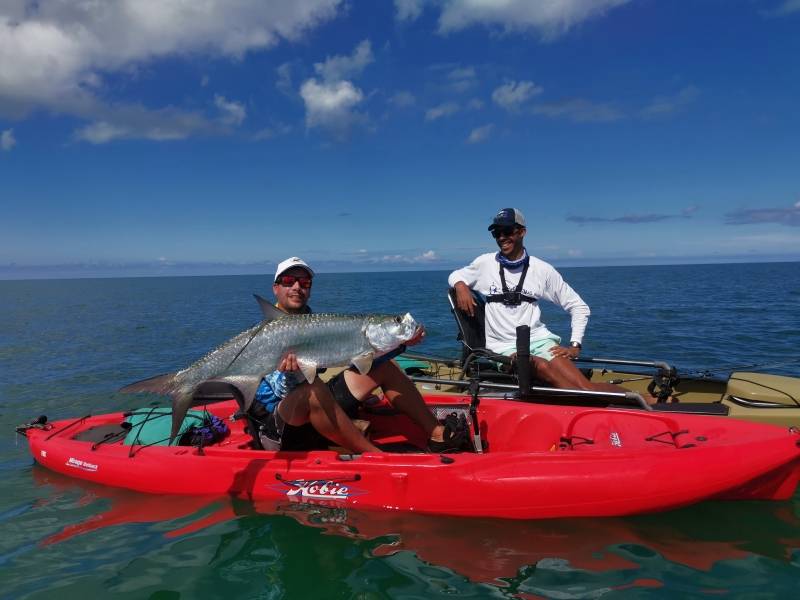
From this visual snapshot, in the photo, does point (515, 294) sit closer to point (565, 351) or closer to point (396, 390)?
point (565, 351)

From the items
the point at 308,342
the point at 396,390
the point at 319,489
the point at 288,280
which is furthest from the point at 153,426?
the point at 308,342

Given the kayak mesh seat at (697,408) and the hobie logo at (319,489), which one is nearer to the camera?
the hobie logo at (319,489)

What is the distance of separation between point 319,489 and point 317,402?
35.2 inches

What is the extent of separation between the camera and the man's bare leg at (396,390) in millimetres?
5340

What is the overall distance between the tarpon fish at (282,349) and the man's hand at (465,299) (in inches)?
110

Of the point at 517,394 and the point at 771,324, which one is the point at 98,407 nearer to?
the point at 517,394

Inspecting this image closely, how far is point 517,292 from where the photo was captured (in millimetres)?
6637

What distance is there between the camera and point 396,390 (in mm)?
5441

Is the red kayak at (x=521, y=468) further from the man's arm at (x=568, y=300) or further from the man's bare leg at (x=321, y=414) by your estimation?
the man's arm at (x=568, y=300)

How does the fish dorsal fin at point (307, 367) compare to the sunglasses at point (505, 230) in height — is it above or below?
below

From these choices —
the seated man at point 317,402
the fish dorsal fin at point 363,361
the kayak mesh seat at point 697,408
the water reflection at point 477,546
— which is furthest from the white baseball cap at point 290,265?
the kayak mesh seat at point 697,408

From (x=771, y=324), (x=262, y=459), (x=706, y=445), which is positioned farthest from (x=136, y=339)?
(x=771, y=324)

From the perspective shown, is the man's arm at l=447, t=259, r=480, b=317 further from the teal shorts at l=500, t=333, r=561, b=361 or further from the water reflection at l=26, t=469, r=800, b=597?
the water reflection at l=26, t=469, r=800, b=597

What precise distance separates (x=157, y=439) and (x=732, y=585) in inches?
227
